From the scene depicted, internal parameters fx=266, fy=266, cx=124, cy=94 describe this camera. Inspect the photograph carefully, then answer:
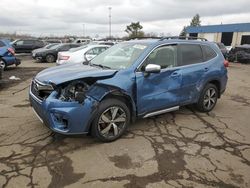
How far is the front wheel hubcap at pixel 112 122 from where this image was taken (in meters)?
4.37

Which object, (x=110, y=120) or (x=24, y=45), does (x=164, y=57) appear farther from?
(x=24, y=45)

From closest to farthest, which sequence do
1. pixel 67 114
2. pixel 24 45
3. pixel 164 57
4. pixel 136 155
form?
pixel 67 114 < pixel 136 155 < pixel 164 57 < pixel 24 45

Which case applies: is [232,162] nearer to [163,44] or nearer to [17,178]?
[163,44]

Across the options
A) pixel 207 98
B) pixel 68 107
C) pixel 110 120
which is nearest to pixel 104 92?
pixel 110 120

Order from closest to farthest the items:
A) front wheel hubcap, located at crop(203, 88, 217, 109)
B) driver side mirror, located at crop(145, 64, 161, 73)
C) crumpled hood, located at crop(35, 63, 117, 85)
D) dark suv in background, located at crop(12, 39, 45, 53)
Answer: crumpled hood, located at crop(35, 63, 117, 85) → driver side mirror, located at crop(145, 64, 161, 73) → front wheel hubcap, located at crop(203, 88, 217, 109) → dark suv in background, located at crop(12, 39, 45, 53)

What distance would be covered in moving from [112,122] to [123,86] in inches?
24.8

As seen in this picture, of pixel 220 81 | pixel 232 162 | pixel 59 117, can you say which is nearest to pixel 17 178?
pixel 59 117

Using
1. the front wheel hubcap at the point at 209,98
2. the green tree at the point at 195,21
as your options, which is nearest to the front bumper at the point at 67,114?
the front wheel hubcap at the point at 209,98

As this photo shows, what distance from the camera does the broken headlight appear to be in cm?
403

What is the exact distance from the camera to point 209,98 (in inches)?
250

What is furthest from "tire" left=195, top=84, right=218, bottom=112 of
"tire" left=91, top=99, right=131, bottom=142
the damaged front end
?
the damaged front end

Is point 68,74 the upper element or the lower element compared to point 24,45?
upper

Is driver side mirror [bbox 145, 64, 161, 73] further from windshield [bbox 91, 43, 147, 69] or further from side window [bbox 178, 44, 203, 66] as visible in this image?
side window [bbox 178, 44, 203, 66]

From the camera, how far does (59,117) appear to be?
4047mm
